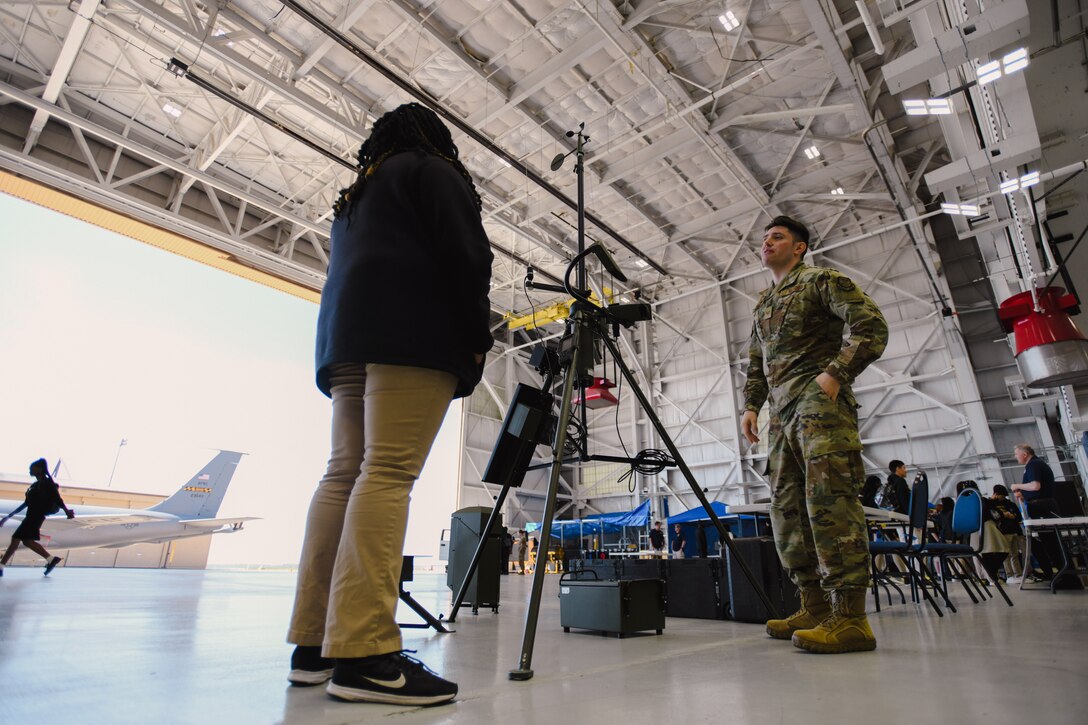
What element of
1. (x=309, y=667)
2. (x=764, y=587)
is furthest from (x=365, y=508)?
(x=764, y=587)

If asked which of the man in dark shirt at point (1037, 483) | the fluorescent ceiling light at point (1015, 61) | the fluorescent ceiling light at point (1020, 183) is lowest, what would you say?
the man in dark shirt at point (1037, 483)

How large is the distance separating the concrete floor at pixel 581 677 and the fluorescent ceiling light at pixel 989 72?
3080 millimetres

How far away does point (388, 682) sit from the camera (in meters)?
1.04

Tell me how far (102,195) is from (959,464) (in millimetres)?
17893

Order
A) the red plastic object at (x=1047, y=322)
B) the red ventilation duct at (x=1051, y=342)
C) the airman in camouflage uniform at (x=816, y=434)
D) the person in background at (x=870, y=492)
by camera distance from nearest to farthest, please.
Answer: the airman in camouflage uniform at (x=816, y=434), the red ventilation duct at (x=1051, y=342), the red plastic object at (x=1047, y=322), the person in background at (x=870, y=492)

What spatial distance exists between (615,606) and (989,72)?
3861 mm

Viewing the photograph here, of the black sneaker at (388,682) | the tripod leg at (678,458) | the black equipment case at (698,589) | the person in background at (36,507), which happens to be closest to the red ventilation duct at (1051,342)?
the black equipment case at (698,589)

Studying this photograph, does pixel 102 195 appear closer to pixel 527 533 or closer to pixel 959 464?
pixel 527 533

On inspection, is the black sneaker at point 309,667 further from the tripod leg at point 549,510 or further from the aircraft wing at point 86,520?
the aircraft wing at point 86,520

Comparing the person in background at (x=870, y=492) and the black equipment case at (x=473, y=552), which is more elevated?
the person in background at (x=870, y=492)

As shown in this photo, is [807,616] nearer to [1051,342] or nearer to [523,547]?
[1051,342]

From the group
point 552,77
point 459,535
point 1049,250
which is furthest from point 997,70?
point 552,77

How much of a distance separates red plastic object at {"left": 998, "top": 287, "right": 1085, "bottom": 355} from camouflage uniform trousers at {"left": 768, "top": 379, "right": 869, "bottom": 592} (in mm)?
3204

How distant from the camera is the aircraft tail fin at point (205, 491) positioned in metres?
12.0
